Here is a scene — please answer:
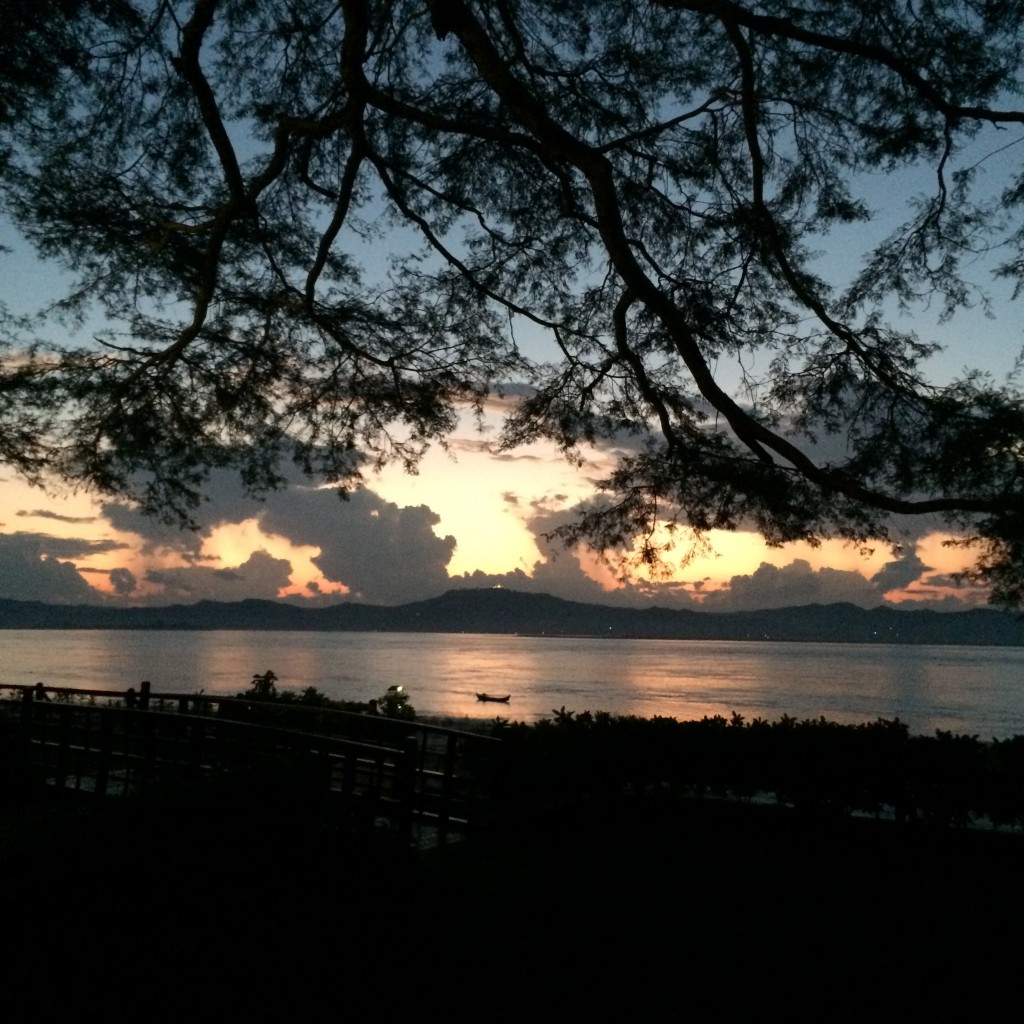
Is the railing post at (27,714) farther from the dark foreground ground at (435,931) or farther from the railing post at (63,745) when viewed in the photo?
the dark foreground ground at (435,931)

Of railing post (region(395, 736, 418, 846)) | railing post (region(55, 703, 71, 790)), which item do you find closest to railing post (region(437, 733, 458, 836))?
railing post (region(395, 736, 418, 846))

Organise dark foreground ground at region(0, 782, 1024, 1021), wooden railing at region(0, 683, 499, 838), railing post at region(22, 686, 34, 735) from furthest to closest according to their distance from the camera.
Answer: railing post at region(22, 686, 34, 735), wooden railing at region(0, 683, 499, 838), dark foreground ground at region(0, 782, 1024, 1021)

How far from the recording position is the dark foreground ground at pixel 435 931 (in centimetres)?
413

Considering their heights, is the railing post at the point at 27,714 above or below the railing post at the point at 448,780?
above

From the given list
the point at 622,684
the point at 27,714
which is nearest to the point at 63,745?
the point at 27,714

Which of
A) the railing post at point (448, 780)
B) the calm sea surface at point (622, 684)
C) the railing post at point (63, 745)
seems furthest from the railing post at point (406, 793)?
the calm sea surface at point (622, 684)

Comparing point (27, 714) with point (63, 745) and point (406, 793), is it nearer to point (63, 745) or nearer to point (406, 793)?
point (63, 745)

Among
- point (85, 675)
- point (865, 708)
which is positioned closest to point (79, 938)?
point (865, 708)

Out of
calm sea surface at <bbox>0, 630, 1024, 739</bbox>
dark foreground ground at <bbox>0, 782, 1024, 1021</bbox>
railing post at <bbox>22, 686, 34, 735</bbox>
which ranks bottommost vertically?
calm sea surface at <bbox>0, 630, 1024, 739</bbox>

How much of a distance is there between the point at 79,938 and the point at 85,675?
322 ft

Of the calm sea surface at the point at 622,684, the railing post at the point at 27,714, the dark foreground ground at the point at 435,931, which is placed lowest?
the calm sea surface at the point at 622,684

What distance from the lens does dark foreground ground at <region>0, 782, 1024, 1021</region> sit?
413 cm

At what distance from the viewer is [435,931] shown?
17.5 ft

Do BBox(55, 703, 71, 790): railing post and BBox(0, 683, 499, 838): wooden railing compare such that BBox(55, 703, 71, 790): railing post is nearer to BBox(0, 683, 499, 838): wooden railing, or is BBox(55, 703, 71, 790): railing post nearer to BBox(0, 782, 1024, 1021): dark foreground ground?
BBox(0, 683, 499, 838): wooden railing
